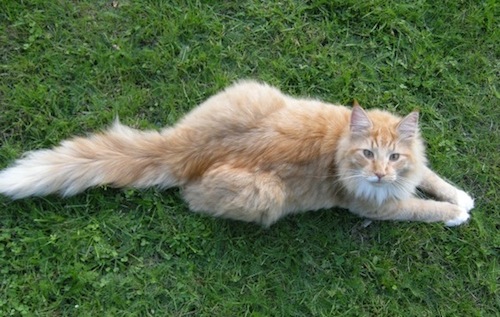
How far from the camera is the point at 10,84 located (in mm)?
3725

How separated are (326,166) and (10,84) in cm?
222

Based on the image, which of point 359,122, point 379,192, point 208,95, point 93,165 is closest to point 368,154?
point 359,122

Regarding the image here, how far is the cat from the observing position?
3.08 metres

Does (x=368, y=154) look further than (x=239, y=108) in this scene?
No

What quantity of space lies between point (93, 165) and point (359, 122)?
158 cm

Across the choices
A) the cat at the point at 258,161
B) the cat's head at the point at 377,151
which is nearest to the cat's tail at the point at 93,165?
the cat at the point at 258,161

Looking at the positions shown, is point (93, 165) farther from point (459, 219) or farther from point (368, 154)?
point (459, 219)

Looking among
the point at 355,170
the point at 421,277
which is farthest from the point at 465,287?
the point at 355,170

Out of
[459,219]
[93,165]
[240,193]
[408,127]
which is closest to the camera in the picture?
[408,127]

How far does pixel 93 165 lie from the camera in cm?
327

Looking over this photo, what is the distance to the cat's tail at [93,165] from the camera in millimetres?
3262

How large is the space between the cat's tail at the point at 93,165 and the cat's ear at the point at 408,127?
1355 millimetres

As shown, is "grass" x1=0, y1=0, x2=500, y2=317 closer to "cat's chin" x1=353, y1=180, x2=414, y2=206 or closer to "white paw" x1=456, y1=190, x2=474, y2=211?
"white paw" x1=456, y1=190, x2=474, y2=211

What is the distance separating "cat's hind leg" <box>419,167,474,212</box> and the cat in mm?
132
